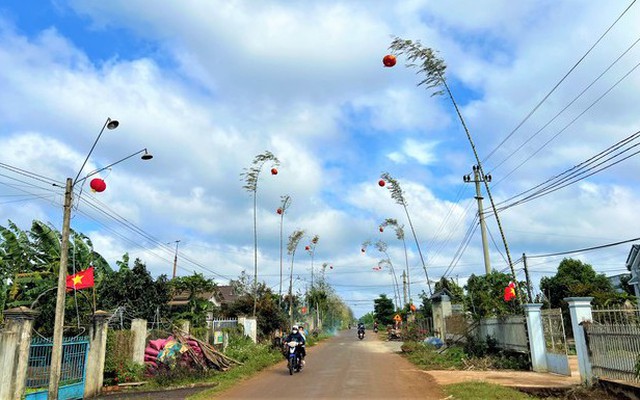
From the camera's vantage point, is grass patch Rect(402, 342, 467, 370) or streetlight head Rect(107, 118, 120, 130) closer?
streetlight head Rect(107, 118, 120, 130)

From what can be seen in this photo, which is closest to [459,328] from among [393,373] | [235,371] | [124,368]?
[393,373]

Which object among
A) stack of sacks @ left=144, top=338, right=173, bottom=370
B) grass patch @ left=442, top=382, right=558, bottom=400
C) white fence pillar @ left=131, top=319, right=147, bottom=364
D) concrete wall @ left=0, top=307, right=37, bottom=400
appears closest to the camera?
concrete wall @ left=0, top=307, right=37, bottom=400

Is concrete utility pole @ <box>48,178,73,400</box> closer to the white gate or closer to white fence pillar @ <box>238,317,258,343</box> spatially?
the white gate

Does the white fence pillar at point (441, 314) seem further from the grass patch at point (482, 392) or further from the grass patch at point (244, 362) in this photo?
the grass patch at point (482, 392)

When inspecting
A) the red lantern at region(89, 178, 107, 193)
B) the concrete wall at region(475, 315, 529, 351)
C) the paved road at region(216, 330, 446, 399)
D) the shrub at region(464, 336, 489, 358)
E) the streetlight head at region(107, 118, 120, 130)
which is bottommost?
the paved road at region(216, 330, 446, 399)

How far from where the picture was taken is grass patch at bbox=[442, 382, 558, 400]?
10086 millimetres

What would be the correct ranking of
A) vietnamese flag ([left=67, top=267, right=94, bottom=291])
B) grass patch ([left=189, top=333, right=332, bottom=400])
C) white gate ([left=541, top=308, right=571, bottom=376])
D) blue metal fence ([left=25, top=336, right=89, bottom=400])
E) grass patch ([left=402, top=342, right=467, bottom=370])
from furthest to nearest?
grass patch ([left=402, top=342, right=467, bottom=370]) < white gate ([left=541, top=308, right=571, bottom=376]) < vietnamese flag ([left=67, top=267, right=94, bottom=291]) < grass patch ([left=189, top=333, right=332, bottom=400]) < blue metal fence ([left=25, top=336, right=89, bottom=400])

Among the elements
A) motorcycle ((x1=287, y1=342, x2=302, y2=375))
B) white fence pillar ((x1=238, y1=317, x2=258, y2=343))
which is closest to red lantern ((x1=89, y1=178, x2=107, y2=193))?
motorcycle ((x1=287, y1=342, x2=302, y2=375))

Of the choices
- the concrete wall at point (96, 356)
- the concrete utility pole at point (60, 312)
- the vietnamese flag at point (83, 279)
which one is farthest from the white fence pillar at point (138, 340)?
the concrete utility pole at point (60, 312)

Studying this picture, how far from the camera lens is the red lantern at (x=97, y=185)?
35.9ft

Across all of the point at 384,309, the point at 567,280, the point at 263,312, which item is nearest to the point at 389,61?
the point at 263,312

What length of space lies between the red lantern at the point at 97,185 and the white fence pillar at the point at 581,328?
37.4ft

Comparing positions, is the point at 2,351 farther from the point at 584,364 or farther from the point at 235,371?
the point at 584,364

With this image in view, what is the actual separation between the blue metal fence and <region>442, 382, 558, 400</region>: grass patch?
30.1 ft
